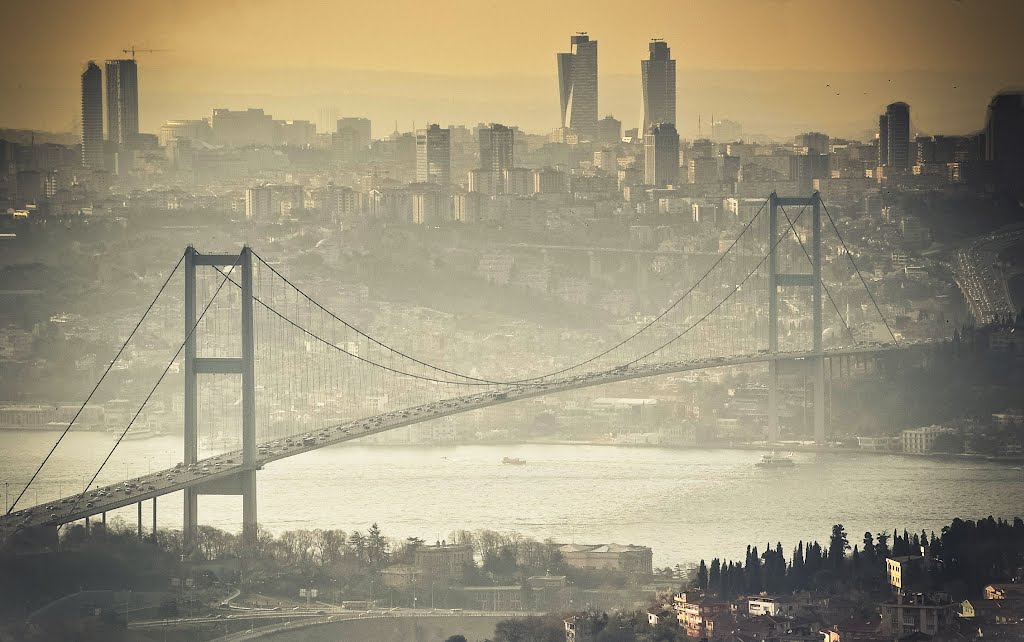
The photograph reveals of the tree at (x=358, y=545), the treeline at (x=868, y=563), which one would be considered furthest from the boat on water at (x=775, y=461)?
the tree at (x=358, y=545)

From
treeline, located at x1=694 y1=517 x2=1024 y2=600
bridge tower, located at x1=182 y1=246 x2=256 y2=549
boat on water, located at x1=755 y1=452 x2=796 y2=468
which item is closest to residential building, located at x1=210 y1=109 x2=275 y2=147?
boat on water, located at x1=755 y1=452 x2=796 y2=468

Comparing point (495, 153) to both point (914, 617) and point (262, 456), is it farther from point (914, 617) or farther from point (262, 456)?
point (914, 617)

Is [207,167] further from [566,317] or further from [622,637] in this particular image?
[622,637]

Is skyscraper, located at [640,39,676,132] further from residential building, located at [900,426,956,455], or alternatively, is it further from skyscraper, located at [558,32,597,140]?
residential building, located at [900,426,956,455]

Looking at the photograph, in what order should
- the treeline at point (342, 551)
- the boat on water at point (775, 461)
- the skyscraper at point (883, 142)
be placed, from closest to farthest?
the treeline at point (342, 551) < the boat on water at point (775, 461) < the skyscraper at point (883, 142)

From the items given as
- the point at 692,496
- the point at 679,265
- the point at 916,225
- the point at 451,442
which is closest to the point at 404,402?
the point at 451,442

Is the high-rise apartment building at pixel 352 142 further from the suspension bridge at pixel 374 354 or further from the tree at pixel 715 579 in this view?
the tree at pixel 715 579
